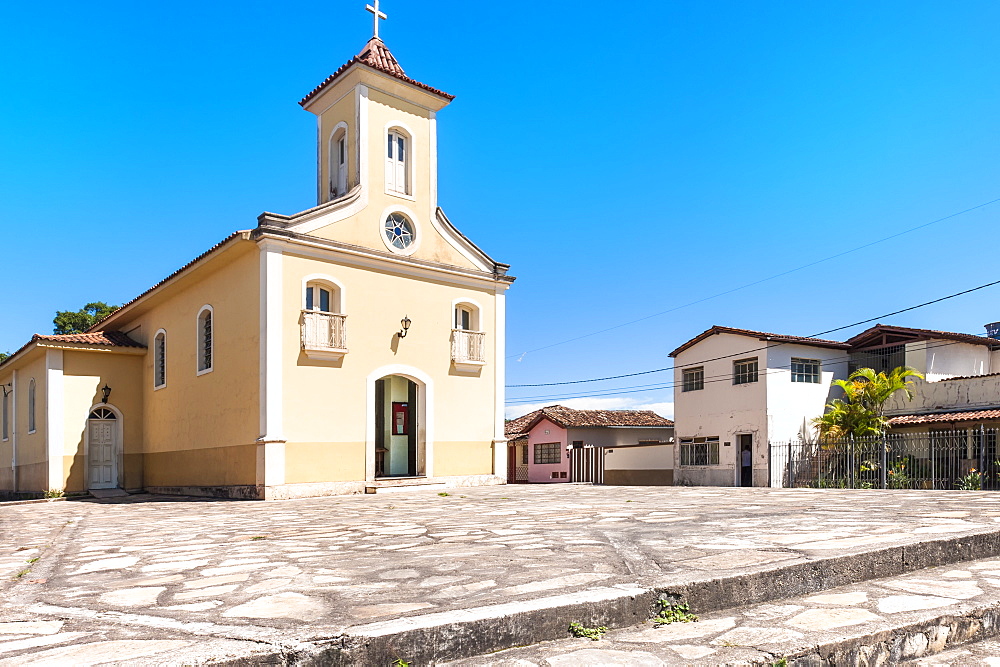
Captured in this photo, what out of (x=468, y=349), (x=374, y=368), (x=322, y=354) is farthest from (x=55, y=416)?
(x=468, y=349)

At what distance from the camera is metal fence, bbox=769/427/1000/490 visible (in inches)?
806

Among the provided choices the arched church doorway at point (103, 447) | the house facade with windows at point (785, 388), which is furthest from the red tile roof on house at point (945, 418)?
the arched church doorway at point (103, 447)

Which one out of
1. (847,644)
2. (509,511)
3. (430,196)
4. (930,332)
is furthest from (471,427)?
(930,332)

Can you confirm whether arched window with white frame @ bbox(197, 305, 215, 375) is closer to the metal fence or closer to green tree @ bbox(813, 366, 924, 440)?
the metal fence

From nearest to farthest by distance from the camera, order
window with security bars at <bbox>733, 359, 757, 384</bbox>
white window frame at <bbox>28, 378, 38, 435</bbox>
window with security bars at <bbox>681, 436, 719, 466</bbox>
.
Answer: white window frame at <bbox>28, 378, 38, 435</bbox>
window with security bars at <bbox>733, 359, 757, 384</bbox>
window with security bars at <bbox>681, 436, 719, 466</bbox>

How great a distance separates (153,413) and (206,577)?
17.0m

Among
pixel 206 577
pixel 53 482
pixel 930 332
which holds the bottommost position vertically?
pixel 53 482

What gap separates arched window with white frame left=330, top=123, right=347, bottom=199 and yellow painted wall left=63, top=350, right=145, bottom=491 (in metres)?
7.74

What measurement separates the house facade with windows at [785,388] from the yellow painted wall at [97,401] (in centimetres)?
1862

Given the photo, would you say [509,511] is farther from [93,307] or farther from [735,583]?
[93,307]

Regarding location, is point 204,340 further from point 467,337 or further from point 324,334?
point 467,337

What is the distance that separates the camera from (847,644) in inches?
121

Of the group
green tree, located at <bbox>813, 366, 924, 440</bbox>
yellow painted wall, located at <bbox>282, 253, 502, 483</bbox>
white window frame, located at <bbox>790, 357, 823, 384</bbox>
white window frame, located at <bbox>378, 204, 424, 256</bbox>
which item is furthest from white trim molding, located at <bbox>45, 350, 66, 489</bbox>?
white window frame, located at <bbox>790, 357, 823, 384</bbox>

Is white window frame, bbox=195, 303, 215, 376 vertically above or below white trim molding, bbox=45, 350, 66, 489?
above
